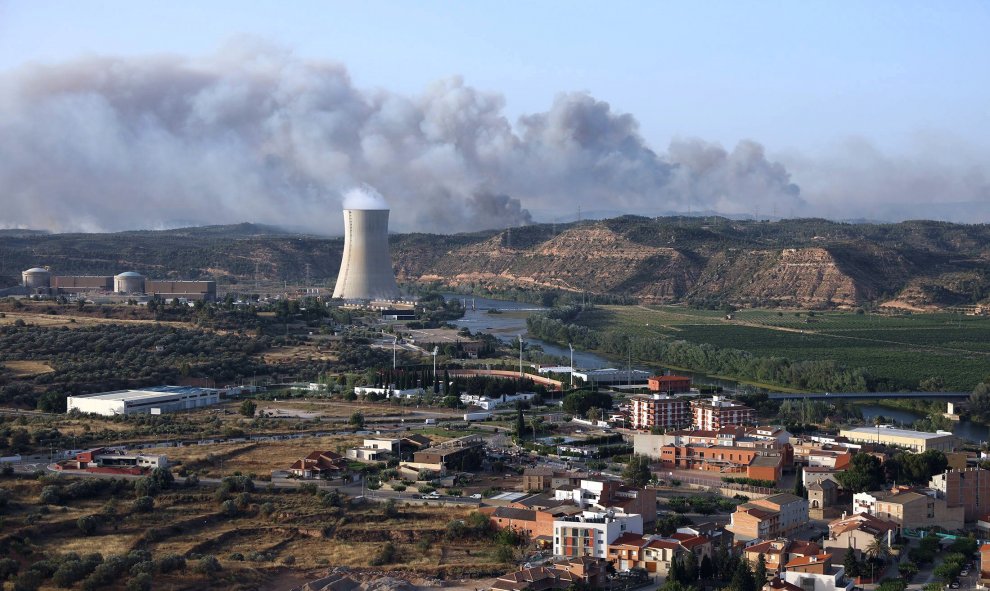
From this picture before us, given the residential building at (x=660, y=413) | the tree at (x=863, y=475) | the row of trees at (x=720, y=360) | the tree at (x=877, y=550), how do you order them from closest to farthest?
the tree at (x=877, y=550) < the tree at (x=863, y=475) < the residential building at (x=660, y=413) < the row of trees at (x=720, y=360)

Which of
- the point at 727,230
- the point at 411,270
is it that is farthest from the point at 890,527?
the point at 727,230

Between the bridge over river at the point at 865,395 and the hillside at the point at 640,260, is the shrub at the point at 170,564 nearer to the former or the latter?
the bridge over river at the point at 865,395

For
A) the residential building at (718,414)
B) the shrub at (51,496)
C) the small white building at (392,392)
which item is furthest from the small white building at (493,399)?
the shrub at (51,496)

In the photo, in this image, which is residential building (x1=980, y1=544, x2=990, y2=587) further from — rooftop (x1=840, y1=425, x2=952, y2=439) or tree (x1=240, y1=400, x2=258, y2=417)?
tree (x1=240, y1=400, x2=258, y2=417)

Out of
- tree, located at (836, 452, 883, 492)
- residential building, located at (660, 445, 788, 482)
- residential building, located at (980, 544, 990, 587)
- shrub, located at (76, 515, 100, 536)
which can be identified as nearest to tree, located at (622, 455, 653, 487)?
residential building, located at (660, 445, 788, 482)

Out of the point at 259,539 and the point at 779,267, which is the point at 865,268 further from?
the point at 259,539

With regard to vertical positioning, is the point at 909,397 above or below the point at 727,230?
below
